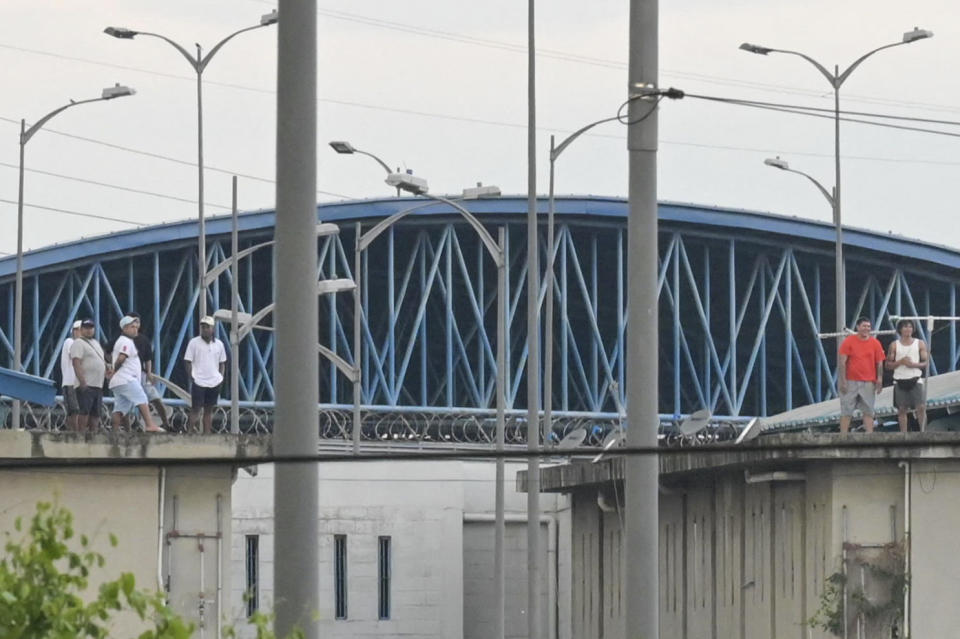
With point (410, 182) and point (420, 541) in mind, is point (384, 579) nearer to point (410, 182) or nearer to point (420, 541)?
point (420, 541)

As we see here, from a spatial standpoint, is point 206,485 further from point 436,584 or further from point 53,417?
point 53,417

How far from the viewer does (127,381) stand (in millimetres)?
24453

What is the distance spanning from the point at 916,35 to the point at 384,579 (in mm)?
14447

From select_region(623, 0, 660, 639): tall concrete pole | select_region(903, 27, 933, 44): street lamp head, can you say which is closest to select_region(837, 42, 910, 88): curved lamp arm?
select_region(903, 27, 933, 44): street lamp head

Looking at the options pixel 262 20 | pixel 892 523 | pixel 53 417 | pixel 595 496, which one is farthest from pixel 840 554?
pixel 53 417

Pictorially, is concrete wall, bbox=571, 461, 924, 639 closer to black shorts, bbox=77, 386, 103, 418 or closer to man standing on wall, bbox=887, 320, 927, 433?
man standing on wall, bbox=887, 320, 927, 433

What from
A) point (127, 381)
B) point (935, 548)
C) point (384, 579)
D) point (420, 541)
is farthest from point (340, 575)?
point (935, 548)

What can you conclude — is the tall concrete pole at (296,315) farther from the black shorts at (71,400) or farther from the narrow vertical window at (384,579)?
the narrow vertical window at (384,579)

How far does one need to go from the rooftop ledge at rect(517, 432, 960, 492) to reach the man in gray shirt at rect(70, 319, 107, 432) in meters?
6.22

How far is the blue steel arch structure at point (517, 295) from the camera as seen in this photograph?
66.1m

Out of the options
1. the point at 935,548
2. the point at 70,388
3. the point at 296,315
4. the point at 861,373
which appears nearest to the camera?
the point at 296,315

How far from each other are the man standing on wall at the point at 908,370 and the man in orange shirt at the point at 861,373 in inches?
8.1

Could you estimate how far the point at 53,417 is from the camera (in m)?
61.3

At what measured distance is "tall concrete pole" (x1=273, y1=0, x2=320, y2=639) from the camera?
11.9m
